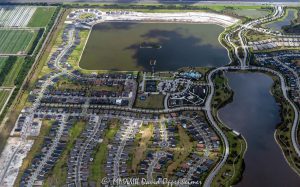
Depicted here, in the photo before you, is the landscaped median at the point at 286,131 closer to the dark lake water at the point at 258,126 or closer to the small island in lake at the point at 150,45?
the dark lake water at the point at 258,126

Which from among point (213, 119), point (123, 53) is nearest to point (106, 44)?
point (123, 53)

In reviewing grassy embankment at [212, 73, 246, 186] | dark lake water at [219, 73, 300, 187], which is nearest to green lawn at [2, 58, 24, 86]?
grassy embankment at [212, 73, 246, 186]

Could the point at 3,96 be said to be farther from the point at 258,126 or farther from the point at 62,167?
the point at 258,126

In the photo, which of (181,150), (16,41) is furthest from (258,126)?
(16,41)

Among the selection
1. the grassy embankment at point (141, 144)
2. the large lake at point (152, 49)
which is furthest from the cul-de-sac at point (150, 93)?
the large lake at point (152, 49)

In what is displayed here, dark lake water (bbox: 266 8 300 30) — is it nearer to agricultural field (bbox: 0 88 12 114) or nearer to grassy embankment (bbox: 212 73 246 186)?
grassy embankment (bbox: 212 73 246 186)

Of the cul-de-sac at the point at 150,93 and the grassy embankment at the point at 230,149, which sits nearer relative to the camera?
the grassy embankment at the point at 230,149

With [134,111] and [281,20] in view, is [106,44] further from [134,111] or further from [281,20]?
[281,20]
